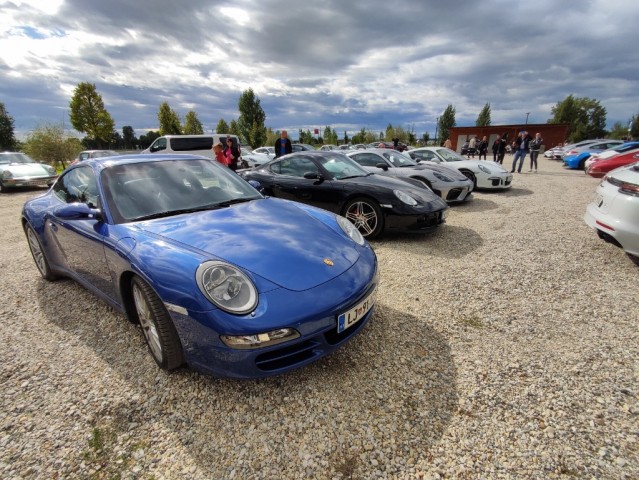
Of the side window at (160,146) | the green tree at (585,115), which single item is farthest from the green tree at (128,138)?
the green tree at (585,115)

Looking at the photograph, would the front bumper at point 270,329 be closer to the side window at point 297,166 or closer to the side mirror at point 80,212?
the side mirror at point 80,212

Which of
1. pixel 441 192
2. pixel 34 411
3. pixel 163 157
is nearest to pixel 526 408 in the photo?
pixel 34 411

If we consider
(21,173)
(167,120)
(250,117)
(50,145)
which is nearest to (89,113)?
(167,120)

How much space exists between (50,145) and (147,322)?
25.7m

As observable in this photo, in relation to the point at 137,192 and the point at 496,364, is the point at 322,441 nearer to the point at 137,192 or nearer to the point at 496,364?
the point at 496,364

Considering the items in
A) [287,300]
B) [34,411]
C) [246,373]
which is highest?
[287,300]

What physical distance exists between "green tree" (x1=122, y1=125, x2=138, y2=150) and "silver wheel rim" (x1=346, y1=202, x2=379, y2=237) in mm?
59818

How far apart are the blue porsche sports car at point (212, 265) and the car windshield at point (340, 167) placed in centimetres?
229

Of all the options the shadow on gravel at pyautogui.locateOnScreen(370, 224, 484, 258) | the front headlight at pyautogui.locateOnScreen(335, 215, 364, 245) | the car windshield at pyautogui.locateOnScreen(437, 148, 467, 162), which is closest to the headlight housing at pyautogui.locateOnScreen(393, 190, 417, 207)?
the shadow on gravel at pyautogui.locateOnScreen(370, 224, 484, 258)

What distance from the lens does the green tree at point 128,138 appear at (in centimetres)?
5459

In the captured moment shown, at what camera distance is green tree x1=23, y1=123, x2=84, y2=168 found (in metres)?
20.6

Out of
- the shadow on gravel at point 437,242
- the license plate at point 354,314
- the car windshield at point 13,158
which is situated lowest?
the shadow on gravel at point 437,242

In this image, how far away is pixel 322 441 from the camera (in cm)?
158

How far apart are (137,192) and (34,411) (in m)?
1.48
